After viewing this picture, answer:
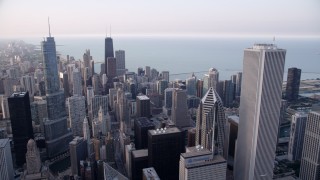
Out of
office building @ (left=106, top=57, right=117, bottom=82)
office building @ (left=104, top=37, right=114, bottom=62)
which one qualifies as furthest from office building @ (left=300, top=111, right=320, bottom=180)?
office building @ (left=104, top=37, right=114, bottom=62)

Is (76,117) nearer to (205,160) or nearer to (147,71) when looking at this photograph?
(205,160)

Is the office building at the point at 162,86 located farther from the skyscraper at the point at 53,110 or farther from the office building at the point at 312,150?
the office building at the point at 312,150

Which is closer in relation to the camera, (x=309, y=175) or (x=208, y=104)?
(x=208, y=104)

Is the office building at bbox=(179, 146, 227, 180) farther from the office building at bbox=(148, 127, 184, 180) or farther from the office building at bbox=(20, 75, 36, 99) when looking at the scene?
the office building at bbox=(20, 75, 36, 99)

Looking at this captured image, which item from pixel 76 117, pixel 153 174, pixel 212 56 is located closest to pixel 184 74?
pixel 212 56

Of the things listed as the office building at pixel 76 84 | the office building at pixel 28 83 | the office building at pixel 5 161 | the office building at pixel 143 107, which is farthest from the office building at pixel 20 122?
the office building at pixel 76 84

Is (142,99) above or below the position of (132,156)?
above
